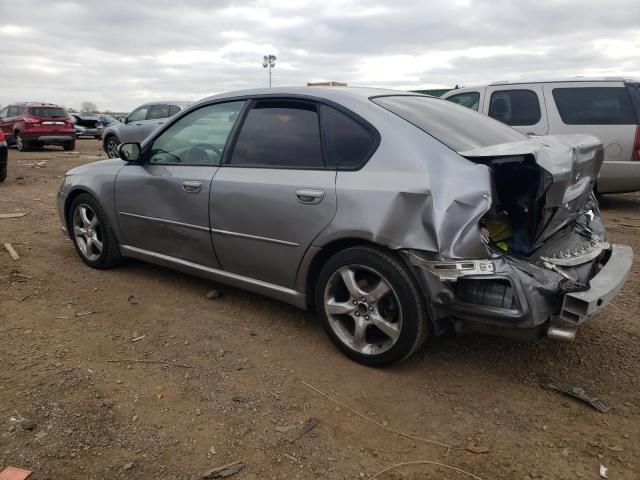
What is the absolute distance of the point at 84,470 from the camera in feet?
7.27

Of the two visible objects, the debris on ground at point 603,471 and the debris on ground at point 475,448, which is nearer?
the debris on ground at point 603,471

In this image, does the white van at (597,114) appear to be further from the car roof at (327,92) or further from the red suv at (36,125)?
the red suv at (36,125)

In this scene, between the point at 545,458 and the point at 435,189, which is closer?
the point at 545,458

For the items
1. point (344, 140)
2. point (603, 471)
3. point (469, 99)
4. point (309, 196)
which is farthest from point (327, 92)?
point (469, 99)

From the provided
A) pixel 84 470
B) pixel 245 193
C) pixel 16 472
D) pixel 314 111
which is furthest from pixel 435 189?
pixel 16 472

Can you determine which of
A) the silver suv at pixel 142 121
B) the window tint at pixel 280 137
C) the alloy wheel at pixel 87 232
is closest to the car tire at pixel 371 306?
the window tint at pixel 280 137

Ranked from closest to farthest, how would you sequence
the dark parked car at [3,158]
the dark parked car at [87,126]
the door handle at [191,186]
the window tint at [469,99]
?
1. the door handle at [191,186]
2. the window tint at [469,99]
3. the dark parked car at [3,158]
4. the dark parked car at [87,126]

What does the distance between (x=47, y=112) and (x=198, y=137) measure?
1539 centimetres

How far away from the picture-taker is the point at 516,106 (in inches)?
298

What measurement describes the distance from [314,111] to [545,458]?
2.31 metres

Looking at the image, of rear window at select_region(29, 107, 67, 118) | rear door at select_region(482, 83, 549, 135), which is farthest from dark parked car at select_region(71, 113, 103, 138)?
rear door at select_region(482, 83, 549, 135)

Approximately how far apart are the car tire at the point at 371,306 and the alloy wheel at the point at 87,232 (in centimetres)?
250

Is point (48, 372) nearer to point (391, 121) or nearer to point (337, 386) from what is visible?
point (337, 386)

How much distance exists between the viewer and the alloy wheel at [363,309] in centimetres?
289
